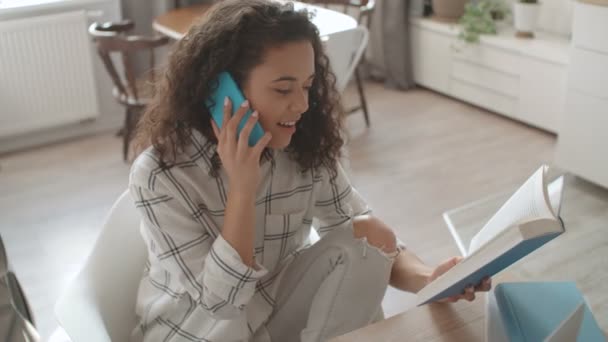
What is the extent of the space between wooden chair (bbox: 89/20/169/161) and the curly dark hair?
1524 millimetres

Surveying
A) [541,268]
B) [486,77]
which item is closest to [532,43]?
[486,77]

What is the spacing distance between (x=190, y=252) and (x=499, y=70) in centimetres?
280

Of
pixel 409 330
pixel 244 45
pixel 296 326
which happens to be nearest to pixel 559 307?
pixel 409 330

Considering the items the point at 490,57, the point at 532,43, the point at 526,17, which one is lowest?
the point at 490,57

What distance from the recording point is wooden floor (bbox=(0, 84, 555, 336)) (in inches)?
101

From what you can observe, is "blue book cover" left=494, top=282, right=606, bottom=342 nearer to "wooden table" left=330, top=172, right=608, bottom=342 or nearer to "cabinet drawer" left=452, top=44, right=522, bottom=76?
"wooden table" left=330, top=172, right=608, bottom=342

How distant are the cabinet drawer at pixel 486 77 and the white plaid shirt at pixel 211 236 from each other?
2397 millimetres

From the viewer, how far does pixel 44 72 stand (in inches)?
133

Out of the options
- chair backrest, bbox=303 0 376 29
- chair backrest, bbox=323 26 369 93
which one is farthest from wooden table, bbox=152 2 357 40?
chair backrest, bbox=303 0 376 29

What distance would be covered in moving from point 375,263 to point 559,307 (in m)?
0.33

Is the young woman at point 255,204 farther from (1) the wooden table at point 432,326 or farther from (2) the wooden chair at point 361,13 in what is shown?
(2) the wooden chair at point 361,13

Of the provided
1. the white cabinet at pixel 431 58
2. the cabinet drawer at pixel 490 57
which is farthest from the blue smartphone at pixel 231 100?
the white cabinet at pixel 431 58

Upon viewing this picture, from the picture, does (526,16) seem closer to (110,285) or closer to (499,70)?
(499,70)

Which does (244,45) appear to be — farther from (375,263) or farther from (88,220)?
(88,220)
